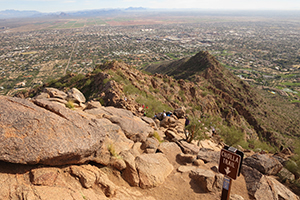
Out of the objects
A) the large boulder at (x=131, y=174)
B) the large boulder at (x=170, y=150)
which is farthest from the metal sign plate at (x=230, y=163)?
the large boulder at (x=170, y=150)

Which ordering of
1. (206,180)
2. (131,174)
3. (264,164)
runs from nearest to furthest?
(131,174) → (206,180) → (264,164)

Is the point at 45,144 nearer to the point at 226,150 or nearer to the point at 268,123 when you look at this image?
the point at 226,150

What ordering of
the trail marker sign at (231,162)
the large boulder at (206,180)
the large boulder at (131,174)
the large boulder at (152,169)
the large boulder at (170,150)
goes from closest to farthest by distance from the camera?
the trail marker sign at (231,162) < the large boulder at (131,174) < the large boulder at (152,169) < the large boulder at (206,180) < the large boulder at (170,150)

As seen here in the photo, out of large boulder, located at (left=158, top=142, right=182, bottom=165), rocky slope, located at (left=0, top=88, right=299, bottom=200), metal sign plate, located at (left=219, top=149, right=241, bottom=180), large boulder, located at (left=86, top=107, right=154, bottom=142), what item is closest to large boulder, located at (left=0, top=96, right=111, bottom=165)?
Result: rocky slope, located at (left=0, top=88, right=299, bottom=200)

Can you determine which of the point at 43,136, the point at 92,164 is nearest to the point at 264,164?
the point at 92,164

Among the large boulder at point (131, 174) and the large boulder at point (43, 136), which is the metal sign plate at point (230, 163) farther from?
the large boulder at point (43, 136)

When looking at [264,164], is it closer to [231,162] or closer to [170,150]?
[170,150]

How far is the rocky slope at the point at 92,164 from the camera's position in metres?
5.96

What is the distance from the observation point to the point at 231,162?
19.6 feet

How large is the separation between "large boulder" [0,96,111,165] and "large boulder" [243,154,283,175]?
31.9ft

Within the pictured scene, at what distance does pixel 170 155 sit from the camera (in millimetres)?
12227

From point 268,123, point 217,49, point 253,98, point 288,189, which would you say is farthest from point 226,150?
point 217,49

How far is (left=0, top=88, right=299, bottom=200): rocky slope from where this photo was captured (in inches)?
235

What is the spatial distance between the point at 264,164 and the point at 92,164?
34.5 ft
